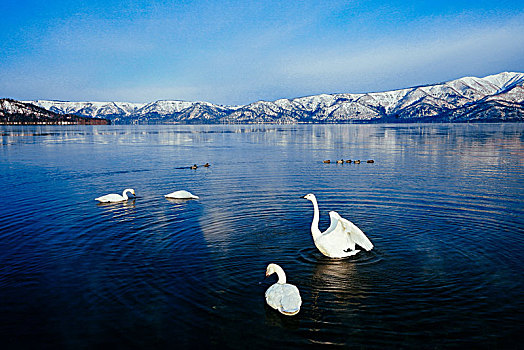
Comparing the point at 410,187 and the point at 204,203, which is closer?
the point at 204,203

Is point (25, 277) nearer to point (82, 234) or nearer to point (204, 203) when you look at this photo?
point (82, 234)

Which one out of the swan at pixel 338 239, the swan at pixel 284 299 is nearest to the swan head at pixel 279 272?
the swan at pixel 284 299

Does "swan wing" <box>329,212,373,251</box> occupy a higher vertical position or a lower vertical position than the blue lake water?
higher

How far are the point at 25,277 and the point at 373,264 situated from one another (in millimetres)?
13775

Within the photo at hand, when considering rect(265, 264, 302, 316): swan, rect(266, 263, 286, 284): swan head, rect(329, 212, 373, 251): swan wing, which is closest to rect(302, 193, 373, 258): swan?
rect(329, 212, 373, 251): swan wing

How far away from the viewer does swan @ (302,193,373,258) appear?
593 inches

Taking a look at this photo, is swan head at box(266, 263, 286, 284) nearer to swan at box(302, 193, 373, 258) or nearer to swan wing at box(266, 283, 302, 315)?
swan wing at box(266, 283, 302, 315)

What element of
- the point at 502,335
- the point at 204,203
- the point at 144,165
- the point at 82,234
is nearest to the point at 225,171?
the point at 144,165

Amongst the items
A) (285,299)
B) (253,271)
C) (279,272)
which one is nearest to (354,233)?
(253,271)

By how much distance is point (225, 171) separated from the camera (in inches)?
1711

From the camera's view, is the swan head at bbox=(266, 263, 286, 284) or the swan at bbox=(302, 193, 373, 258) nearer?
the swan head at bbox=(266, 263, 286, 284)

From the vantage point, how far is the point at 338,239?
49.9ft

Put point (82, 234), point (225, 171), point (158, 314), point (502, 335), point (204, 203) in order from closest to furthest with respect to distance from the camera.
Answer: point (502, 335) < point (158, 314) < point (82, 234) < point (204, 203) < point (225, 171)

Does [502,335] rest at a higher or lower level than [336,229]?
lower
